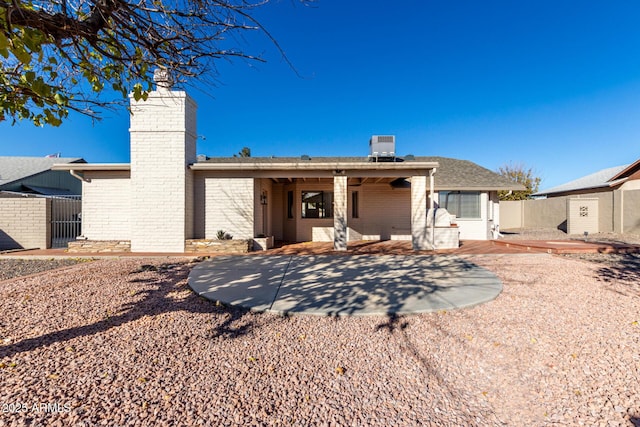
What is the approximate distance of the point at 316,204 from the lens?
1283 centimetres

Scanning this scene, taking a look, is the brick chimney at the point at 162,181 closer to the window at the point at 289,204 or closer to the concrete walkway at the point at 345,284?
the concrete walkway at the point at 345,284

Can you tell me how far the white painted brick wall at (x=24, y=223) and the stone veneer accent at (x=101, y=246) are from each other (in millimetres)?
1408

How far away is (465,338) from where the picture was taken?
3.28 m

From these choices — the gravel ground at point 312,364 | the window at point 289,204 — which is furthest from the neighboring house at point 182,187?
the gravel ground at point 312,364

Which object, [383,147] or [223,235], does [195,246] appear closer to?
[223,235]

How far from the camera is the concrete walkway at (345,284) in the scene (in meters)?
4.15

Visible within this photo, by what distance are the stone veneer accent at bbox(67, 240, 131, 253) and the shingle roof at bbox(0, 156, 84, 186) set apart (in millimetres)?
16479

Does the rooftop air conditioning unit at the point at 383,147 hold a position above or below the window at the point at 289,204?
above

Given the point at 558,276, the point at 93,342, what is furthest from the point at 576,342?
the point at 93,342

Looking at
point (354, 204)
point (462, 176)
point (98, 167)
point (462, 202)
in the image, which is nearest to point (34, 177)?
point (98, 167)

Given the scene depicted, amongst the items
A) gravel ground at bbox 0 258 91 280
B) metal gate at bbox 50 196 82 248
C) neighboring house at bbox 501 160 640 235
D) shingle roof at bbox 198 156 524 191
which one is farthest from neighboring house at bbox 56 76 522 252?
neighboring house at bbox 501 160 640 235

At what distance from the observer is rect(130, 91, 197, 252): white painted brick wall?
9320 mm

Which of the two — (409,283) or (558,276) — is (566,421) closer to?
(409,283)

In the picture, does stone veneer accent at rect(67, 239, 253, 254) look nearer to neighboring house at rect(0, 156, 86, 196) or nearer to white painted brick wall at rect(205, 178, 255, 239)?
white painted brick wall at rect(205, 178, 255, 239)
